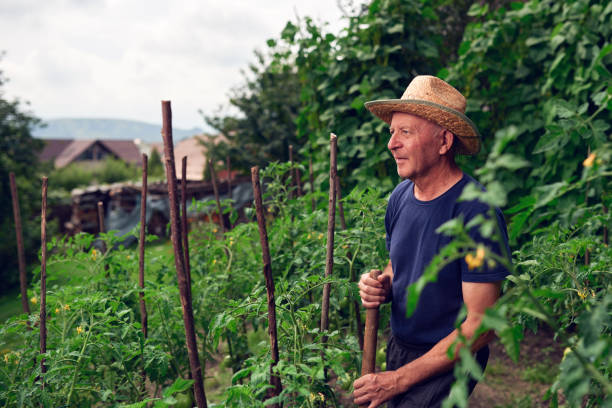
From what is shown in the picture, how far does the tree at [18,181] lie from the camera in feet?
25.3

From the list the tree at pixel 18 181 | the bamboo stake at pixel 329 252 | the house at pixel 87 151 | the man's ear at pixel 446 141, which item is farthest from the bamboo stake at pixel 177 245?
the house at pixel 87 151

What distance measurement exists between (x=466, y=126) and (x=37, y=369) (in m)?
2.10

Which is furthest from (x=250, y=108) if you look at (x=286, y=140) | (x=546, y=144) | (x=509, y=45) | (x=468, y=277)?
(x=468, y=277)

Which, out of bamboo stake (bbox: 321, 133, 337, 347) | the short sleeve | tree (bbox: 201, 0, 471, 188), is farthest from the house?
the short sleeve

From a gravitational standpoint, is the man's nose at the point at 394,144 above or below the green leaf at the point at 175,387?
above

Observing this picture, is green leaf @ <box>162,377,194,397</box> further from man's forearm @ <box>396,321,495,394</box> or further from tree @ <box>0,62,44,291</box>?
tree @ <box>0,62,44,291</box>

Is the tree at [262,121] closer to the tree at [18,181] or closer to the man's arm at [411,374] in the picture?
the tree at [18,181]

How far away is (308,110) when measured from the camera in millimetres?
4676

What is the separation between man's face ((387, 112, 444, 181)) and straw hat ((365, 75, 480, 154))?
4 centimetres

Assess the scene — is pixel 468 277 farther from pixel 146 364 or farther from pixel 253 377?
pixel 146 364

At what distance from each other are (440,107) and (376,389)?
45.6 inches

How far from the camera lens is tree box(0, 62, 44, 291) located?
25.3 feet

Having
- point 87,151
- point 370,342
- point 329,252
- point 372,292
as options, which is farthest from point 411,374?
point 87,151

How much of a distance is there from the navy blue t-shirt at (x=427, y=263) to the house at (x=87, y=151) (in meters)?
41.3
